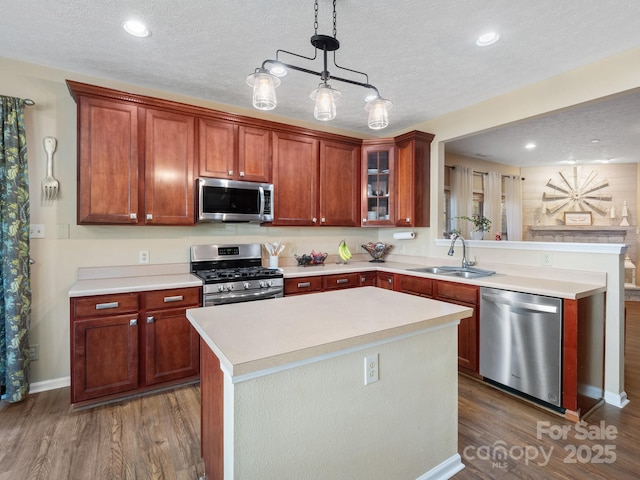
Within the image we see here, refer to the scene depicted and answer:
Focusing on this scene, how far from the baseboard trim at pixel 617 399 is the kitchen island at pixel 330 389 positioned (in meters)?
1.59

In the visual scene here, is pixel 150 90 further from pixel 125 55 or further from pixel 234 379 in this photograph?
pixel 234 379

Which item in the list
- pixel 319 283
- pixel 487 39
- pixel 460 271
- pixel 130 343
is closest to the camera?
pixel 487 39

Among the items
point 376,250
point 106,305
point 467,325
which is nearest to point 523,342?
point 467,325

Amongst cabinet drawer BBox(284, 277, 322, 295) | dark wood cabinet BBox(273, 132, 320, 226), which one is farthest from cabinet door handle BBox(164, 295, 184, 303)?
dark wood cabinet BBox(273, 132, 320, 226)

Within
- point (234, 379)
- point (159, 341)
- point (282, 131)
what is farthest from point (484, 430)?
point (282, 131)

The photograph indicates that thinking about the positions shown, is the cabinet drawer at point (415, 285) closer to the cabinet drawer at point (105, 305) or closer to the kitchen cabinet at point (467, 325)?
the kitchen cabinet at point (467, 325)

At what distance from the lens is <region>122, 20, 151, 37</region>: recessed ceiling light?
2076mm

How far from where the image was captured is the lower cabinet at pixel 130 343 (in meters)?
2.37

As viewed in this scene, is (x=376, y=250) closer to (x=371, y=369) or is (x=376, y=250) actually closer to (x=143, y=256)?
(x=143, y=256)

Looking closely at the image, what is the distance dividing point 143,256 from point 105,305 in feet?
2.36

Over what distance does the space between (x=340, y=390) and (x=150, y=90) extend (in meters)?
3.11

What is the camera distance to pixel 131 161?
9.02ft

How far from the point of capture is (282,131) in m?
3.50

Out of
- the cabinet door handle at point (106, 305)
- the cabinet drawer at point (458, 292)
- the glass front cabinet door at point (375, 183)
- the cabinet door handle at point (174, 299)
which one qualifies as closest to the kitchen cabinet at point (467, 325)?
the cabinet drawer at point (458, 292)
